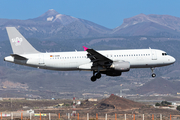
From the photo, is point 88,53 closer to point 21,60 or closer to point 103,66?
point 103,66

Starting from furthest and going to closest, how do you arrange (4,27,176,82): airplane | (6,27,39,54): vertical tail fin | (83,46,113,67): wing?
(6,27,39,54): vertical tail fin
(4,27,176,82): airplane
(83,46,113,67): wing

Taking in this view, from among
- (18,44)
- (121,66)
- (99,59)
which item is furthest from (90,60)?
(18,44)

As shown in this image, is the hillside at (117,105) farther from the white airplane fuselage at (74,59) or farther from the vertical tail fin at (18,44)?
the vertical tail fin at (18,44)

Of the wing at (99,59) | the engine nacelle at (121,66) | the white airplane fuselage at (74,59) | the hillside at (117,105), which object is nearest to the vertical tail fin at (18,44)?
the white airplane fuselage at (74,59)

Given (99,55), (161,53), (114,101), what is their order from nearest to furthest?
(99,55) < (161,53) < (114,101)

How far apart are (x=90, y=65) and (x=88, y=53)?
238 cm

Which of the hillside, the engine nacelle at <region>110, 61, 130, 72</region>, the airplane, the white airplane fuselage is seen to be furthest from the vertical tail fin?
the hillside

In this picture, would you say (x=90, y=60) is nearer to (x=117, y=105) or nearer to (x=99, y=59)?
(x=99, y=59)

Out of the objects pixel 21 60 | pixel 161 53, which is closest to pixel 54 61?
pixel 21 60

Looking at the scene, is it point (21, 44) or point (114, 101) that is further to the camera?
point (114, 101)

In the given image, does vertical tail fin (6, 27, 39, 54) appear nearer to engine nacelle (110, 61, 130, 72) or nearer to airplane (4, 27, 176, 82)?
airplane (4, 27, 176, 82)

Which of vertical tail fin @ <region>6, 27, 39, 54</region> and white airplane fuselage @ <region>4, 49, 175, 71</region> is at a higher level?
vertical tail fin @ <region>6, 27, 39, 54</region>

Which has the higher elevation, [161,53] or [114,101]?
[161,53]

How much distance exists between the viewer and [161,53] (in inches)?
2520
